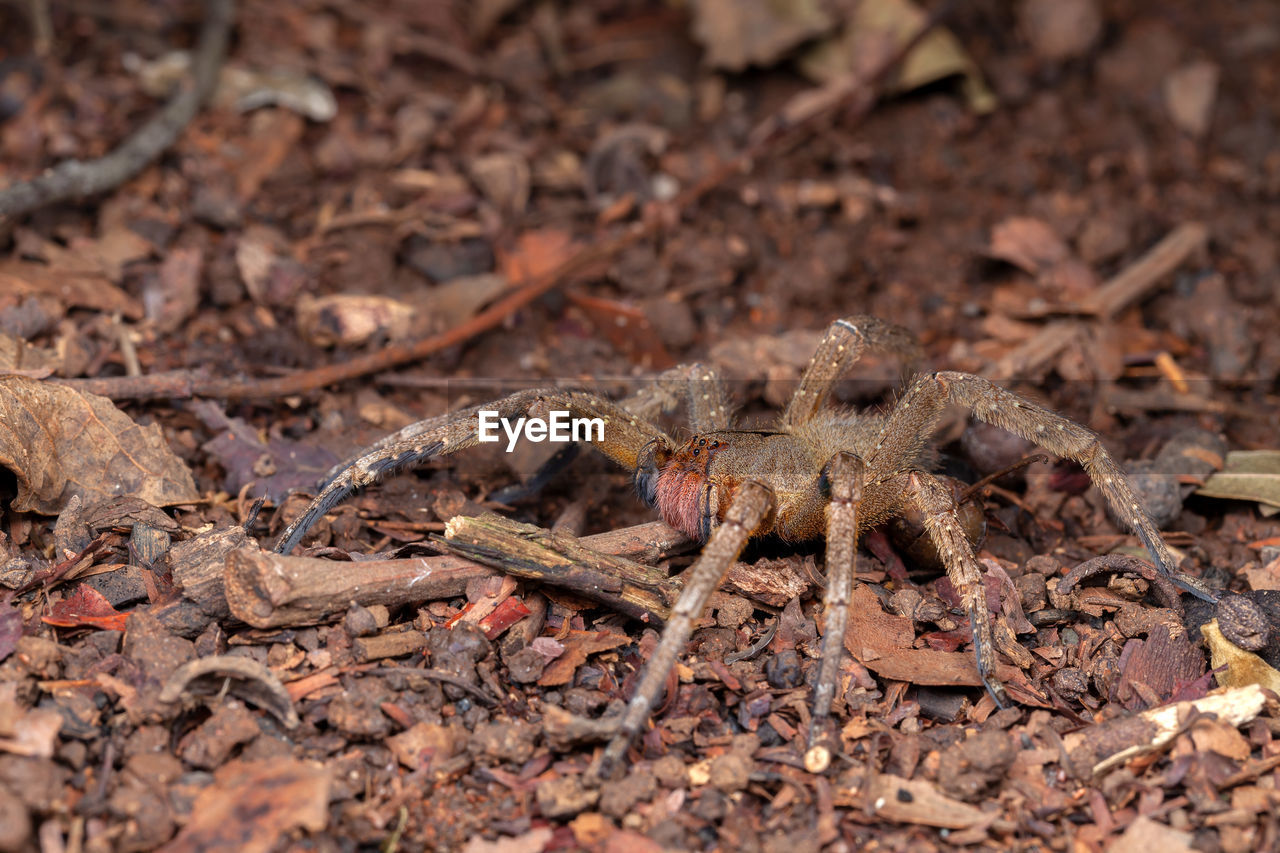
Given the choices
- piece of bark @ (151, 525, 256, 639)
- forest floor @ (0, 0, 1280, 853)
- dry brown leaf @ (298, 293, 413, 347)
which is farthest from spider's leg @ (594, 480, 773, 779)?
dry brown leaf @ (298, 293, 413, 347)

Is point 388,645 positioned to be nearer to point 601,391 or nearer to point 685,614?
point 685,614

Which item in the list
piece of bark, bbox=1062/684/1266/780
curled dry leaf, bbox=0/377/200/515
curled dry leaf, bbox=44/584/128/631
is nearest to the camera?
piece of bark, bbox=1062/684/1266/780

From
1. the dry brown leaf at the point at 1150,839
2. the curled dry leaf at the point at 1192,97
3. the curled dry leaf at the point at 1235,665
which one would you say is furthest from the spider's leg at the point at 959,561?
the curled dry leaf at the point at 1192,97

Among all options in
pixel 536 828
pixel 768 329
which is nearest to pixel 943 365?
pixel 768 329

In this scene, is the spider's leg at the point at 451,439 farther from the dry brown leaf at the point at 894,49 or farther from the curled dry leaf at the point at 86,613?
the dry brown leaf at the point at 894,49

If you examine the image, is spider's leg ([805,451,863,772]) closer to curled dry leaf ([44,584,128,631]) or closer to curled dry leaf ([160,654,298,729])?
curled dry leaf ([160,654,298,729])
